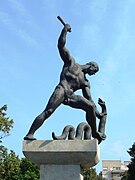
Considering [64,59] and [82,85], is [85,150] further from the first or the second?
[64,59]

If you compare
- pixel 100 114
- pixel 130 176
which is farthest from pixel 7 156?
pixel 100 114

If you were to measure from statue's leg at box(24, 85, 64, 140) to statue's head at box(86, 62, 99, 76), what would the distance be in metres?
0.94

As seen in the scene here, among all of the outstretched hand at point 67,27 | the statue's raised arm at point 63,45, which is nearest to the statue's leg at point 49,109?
the statue's raised arm at point 63,45

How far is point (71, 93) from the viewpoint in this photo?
8086mm

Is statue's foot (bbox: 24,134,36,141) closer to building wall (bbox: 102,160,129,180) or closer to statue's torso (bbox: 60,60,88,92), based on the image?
statue's torso (bbox: 60,60,88,92)

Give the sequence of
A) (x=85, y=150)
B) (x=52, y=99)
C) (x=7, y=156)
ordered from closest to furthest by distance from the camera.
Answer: (x=85, y=150) < (x=52, y=99) < (x=7, y=156)

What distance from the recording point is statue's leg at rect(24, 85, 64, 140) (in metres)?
7.67

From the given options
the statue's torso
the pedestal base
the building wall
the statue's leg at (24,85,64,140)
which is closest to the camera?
the pedestal base

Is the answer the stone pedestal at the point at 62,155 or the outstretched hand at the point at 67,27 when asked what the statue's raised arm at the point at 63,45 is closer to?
the outstretched hand at the point at 67,27

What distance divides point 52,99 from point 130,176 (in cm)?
2754

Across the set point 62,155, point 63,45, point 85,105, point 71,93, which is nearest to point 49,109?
point 71,93

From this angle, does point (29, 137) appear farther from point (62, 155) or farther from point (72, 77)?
point (72, 77)

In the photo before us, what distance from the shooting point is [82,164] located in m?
7.65

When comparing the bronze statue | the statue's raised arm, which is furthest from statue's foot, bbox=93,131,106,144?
the statue's raised arm
